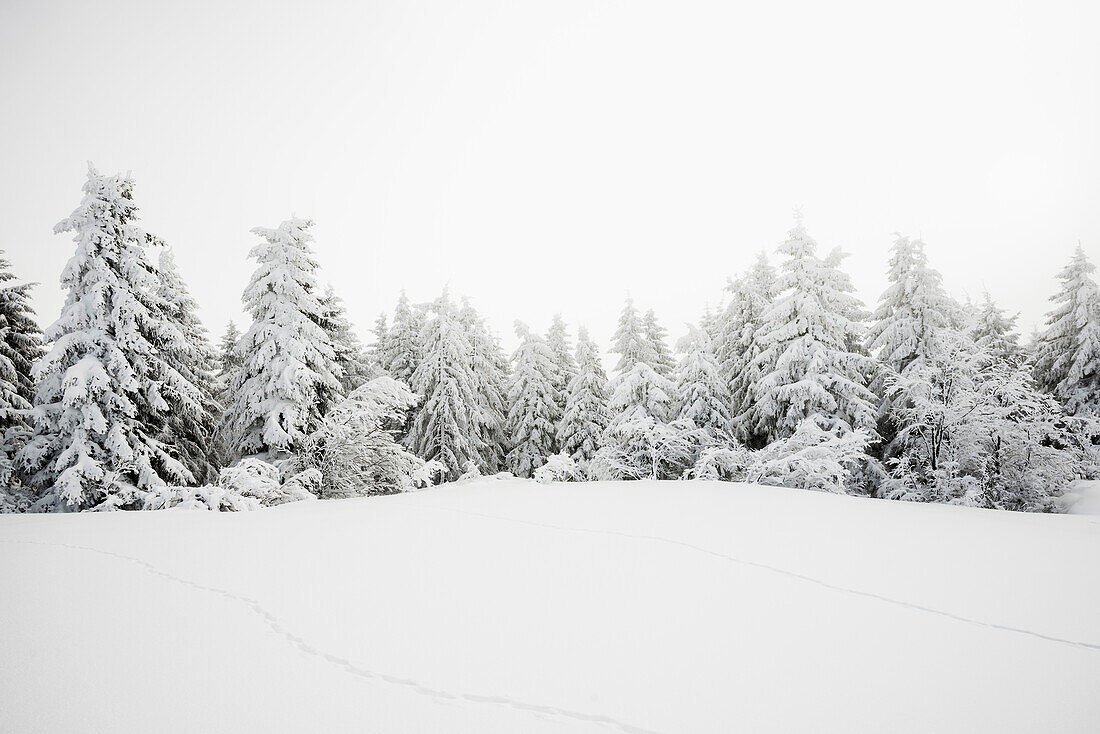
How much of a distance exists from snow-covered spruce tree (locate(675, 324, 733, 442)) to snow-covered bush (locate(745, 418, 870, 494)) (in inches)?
179

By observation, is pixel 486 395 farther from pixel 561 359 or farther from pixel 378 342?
pixel 378 342

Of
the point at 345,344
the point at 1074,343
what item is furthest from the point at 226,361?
the point at 1074,343

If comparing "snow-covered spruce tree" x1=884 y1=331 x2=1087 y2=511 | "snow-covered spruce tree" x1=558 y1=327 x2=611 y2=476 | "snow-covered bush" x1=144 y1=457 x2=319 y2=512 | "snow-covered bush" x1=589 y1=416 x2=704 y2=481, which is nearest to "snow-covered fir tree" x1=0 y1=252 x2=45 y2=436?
"snow-covered bush" x1=144 y1=457 x2=319 y2=512

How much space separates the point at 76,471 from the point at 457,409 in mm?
14844

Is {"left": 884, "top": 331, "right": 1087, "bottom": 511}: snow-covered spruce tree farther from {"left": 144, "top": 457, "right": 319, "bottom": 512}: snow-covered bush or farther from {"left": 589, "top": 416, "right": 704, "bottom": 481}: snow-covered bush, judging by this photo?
{"left": 144, "top": 457, "right": 319, "bottom": 512}: snow-covered bush

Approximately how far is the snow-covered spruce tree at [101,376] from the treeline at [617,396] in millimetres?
50

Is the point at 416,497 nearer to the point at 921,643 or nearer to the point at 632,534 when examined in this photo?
the point at 632,534

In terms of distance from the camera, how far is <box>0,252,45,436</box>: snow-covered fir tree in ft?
50.4

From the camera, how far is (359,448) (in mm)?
14727

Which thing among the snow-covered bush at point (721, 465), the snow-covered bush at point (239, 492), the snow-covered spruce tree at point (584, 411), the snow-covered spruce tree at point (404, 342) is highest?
the snow-covered spruce tree at point (404, 342)

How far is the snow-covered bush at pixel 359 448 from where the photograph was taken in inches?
573

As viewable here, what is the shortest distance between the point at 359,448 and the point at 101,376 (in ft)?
20.6

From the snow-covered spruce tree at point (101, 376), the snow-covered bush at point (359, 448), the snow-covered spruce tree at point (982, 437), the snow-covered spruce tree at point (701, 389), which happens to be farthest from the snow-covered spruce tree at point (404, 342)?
the snow-covered spruce tree at point (982, 437)

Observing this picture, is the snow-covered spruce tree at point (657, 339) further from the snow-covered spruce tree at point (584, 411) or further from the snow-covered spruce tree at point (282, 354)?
the snow-covered spruce tree at point (282, 354)
